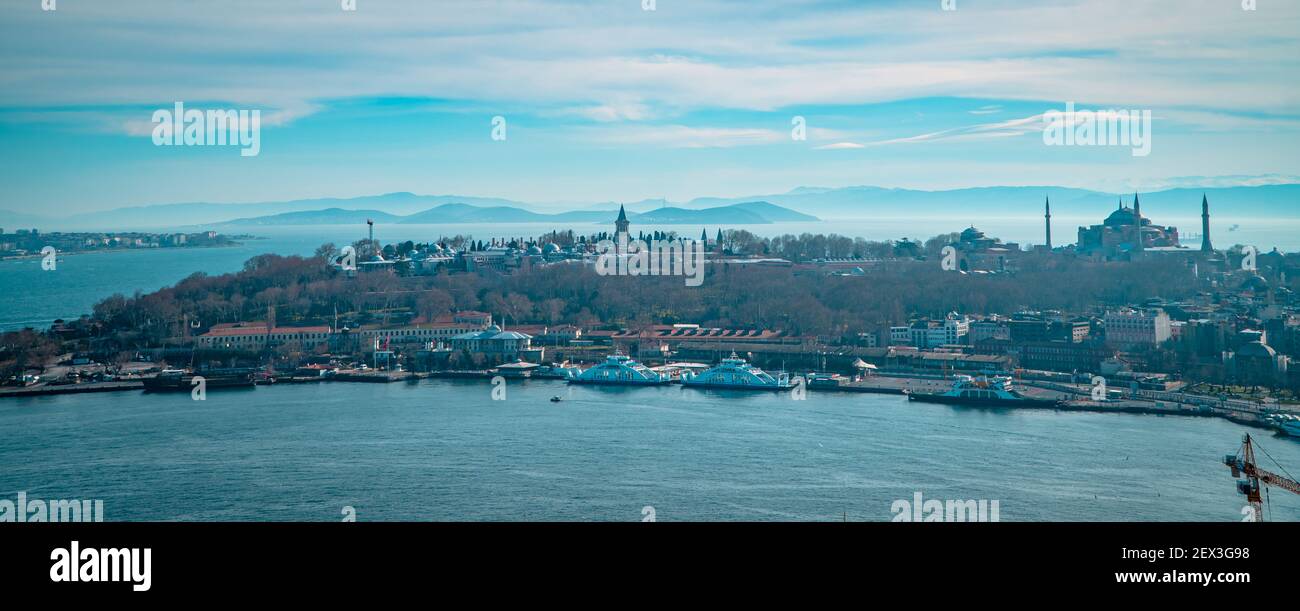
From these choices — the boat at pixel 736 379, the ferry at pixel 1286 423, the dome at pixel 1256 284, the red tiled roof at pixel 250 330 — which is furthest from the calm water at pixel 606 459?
the dome at pixel 1256 284

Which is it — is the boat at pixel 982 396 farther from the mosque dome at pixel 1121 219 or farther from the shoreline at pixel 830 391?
the mosque dome at pixel 1121 219

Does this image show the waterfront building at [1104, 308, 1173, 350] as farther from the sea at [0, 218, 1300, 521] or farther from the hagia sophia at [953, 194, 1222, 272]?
the hagia sophia at [953, 194, 1222, 272]

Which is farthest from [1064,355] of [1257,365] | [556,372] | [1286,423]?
[556,372]

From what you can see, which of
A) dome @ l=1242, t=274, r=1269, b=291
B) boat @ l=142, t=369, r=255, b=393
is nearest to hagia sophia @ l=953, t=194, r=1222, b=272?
dome @ l=1242, t=274, r=1269, b=291

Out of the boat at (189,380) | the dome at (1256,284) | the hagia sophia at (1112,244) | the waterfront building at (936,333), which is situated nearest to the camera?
the boat at (189,380)

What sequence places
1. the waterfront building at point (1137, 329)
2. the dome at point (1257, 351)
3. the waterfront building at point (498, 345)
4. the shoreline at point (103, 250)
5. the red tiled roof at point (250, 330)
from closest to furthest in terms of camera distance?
the dome at point (1257, 351) → the waterfront building at point (1137, 329) → the waterfront building at point (498, 345) → the red tiled roof at point (250, 330) → the shoreline at point (103, 250)

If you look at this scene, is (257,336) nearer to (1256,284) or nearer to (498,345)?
(498,345)
